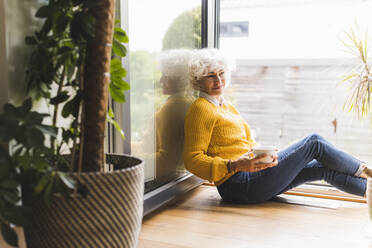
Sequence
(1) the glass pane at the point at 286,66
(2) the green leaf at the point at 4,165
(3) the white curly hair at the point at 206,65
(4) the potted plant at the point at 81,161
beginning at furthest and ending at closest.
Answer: (1) the glass pane at the point at 286,66
(3) the white curly hair at the point at 206,65
(4) the potted plant at the point at 81,161
(2) the green leaf at the point at 4,165

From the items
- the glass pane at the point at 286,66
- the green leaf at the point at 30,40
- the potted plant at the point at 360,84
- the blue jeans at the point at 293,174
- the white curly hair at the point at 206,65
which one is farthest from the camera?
the glass pane at the point at 286,66

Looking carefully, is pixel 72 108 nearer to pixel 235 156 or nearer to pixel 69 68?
pixel 69 68

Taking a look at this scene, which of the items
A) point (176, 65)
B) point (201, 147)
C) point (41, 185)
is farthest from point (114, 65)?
point (176, 65)

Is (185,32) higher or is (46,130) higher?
(185,32)

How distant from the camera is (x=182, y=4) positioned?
8.44 ft

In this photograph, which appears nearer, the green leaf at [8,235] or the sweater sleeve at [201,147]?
the green leaf at [8,235]

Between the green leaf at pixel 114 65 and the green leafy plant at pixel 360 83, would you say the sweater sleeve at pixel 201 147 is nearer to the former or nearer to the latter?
the green leaf at pixel 114 65

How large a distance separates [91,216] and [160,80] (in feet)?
4.13

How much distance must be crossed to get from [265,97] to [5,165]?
4353 millimetres

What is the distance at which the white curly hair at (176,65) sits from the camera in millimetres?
2357

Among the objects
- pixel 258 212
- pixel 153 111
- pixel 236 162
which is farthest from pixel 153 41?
pixel 258 212

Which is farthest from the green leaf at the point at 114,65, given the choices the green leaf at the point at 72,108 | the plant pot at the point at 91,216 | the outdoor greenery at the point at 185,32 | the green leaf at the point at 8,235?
the outdoor greenery at the point at 185,32

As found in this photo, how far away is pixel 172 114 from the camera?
2.49m

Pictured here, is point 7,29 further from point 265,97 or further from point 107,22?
point 265,97
